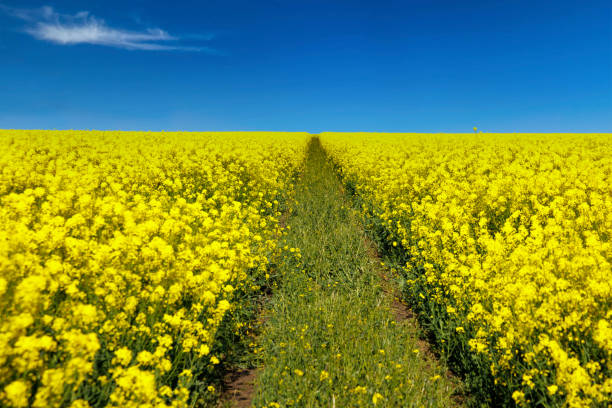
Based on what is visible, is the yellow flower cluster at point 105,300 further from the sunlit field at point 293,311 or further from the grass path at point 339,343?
the grass path at point 339,343

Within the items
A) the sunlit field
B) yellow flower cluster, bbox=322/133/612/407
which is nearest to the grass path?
the sunlit field

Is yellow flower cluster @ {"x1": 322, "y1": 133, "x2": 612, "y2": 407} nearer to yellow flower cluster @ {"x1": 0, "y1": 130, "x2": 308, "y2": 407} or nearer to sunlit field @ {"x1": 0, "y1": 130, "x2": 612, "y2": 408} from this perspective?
sunlit field @ {"x1": 0, "y1": 130, "x2": 612, "y2": 408}

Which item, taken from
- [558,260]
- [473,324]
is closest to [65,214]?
[473,324]

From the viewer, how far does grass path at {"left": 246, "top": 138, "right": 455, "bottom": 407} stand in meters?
3.33

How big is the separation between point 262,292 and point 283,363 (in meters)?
1.99

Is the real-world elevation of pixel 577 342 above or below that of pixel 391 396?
above

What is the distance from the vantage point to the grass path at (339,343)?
3.33 meters

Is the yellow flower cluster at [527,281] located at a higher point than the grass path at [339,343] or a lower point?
higher

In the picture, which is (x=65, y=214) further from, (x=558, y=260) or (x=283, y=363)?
(x=558, y=260)

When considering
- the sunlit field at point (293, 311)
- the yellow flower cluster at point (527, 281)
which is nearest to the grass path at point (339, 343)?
the sunlit field at point (293, 311)

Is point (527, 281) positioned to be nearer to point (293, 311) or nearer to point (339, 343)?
point (339, 343)

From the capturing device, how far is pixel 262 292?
5.64 metres

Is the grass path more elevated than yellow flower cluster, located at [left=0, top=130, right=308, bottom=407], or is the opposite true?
yellow flower cluster, located at [left=0, top=130, right=308, bottom=407]

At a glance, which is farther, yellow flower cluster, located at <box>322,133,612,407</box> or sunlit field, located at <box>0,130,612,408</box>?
yellow flower cluster, located at <box>322,133,612,407</box>
